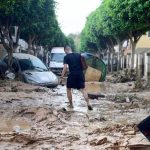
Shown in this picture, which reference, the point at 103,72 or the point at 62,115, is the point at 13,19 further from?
the point at 62,115

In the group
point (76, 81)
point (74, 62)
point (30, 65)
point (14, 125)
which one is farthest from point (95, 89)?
point (14, 125)

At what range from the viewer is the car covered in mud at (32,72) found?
23578 mm

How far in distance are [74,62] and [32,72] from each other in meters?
9.96

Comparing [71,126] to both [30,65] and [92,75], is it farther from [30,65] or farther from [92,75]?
[92,75]

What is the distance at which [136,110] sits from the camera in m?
13.5

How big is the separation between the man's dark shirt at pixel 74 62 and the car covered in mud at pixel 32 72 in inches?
358

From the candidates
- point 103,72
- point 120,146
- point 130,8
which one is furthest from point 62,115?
point 103,72

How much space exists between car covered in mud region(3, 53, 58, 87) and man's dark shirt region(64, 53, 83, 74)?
9.10m

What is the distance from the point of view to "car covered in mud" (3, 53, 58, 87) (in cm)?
2358

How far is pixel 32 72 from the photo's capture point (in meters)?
24.0

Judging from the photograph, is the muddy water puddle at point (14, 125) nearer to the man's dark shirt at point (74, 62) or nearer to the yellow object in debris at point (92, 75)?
the man's dark shirt at point (74, 62)

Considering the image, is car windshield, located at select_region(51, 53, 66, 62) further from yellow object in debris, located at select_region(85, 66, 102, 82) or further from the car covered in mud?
the car covered in mud

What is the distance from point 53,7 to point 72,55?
78.4 ft

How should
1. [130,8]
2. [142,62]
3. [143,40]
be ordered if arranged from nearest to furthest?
1. [130,8]
2. [142,62]
3. [143,40]
